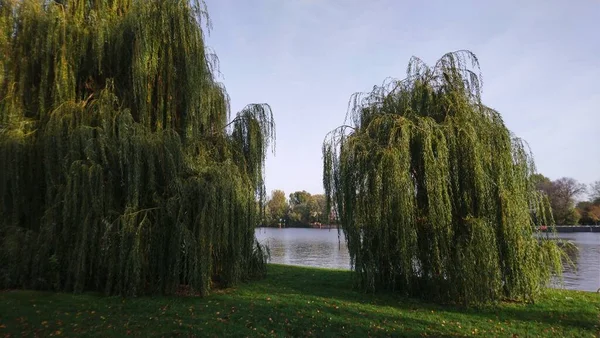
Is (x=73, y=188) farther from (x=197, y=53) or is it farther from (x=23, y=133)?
(x=197, y=53)

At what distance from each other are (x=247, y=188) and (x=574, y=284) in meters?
13.1

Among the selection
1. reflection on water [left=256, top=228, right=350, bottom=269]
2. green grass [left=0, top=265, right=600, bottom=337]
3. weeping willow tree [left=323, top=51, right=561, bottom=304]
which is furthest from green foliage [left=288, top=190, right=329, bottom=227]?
green grass [left=0, top=265, right=600, bottom=337]

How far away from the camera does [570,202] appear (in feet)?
199

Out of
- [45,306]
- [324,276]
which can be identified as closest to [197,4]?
[45,306]

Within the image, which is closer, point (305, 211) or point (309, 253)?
point (309, 253)

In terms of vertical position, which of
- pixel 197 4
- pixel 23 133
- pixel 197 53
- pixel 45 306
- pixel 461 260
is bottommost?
pixel 45 306

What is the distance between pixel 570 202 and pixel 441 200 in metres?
64.1

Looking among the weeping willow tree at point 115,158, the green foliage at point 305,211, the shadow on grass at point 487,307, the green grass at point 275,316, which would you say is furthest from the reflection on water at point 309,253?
the green foliage at point 305,211

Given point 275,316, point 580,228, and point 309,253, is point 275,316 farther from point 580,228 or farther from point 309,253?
point 580,228

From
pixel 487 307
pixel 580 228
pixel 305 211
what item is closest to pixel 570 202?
pixel 580 228

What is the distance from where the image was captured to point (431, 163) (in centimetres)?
909

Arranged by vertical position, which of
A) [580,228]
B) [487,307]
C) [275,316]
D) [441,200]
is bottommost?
[487,307]

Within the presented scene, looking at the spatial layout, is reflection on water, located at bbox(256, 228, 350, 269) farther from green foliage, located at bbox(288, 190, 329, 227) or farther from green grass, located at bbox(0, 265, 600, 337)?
green foliage, located at bbox(288, 190, 329, 227)

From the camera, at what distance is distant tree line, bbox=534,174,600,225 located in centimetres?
5834
